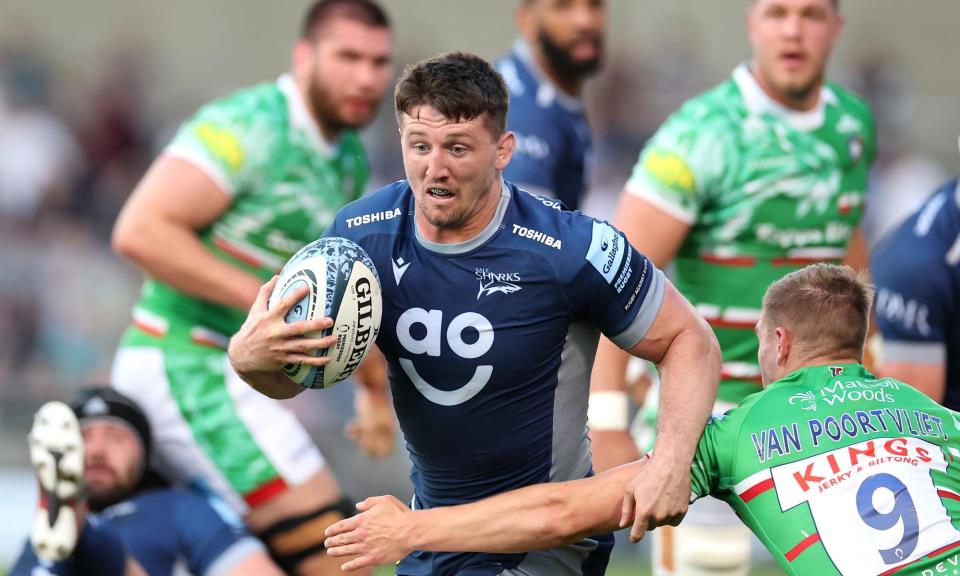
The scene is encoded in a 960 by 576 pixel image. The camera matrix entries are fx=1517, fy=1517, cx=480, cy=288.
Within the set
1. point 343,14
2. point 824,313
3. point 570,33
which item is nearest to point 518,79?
point 570,33

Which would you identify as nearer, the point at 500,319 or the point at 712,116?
the point at 500,319

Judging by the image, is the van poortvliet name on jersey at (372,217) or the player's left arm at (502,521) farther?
the van poortvliet name on jersey at (372,217)

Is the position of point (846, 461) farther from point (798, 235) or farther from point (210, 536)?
point (210, 536)

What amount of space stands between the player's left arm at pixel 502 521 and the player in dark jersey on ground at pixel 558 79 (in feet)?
9.32

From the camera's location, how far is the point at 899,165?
48.6ft

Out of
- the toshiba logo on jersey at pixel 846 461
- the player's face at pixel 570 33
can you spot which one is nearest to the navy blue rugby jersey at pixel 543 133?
the player's face at pixel 570 33

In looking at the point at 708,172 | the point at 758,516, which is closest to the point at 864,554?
the point at 758,516

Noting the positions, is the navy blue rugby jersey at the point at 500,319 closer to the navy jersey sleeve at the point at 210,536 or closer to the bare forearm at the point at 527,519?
the bare forearm at the point at 527,519

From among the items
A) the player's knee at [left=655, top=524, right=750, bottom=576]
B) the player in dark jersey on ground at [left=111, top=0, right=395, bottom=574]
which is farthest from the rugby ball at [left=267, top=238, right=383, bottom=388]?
the player's knee at [left=655, top=524, right=750, bottom=576]

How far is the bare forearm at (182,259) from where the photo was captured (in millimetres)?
6078

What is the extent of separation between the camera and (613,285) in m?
4.36

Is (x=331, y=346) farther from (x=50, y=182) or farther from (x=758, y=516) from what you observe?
(x=50, y=182)

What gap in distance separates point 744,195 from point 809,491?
2126mm

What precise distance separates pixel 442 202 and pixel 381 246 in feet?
0.90
